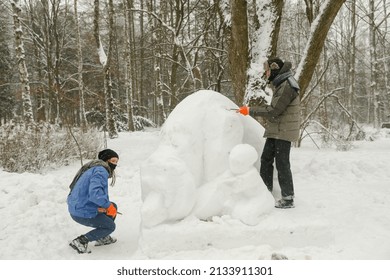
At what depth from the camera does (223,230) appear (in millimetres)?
3061

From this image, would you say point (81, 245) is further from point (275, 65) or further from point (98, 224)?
point (275, 65)

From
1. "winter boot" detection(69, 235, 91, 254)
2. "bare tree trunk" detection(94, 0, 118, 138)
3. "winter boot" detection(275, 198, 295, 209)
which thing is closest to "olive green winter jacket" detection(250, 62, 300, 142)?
"winter boot" detection(275, 198, 295, 209)

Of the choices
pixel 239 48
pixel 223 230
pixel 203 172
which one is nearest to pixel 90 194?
pixel 203 172

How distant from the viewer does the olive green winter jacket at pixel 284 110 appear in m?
3.62

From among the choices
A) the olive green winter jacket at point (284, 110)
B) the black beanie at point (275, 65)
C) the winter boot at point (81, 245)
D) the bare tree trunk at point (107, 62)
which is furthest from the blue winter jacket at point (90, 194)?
the bare tree trunk at point (107, 62)

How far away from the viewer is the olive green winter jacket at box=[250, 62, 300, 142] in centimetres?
362

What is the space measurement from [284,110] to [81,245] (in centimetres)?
262

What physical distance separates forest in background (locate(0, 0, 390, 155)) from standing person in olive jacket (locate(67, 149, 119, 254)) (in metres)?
3.16

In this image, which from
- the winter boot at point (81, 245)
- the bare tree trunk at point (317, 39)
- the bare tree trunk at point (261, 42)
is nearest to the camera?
the winter boot at point (81, 245)

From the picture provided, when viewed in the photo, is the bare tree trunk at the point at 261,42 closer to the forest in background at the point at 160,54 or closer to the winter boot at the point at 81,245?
A: the forest in background at the point at 160,54

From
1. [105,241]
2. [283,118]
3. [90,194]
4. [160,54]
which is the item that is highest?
[160,54]

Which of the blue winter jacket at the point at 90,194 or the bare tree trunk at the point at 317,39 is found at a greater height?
the bare tree trunk at the point at 317,39

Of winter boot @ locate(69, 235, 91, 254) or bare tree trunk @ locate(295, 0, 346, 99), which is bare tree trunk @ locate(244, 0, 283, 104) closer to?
bare tree trunk @ locate(295, 0, 346, 99)

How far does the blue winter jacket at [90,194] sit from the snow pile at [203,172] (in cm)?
40
